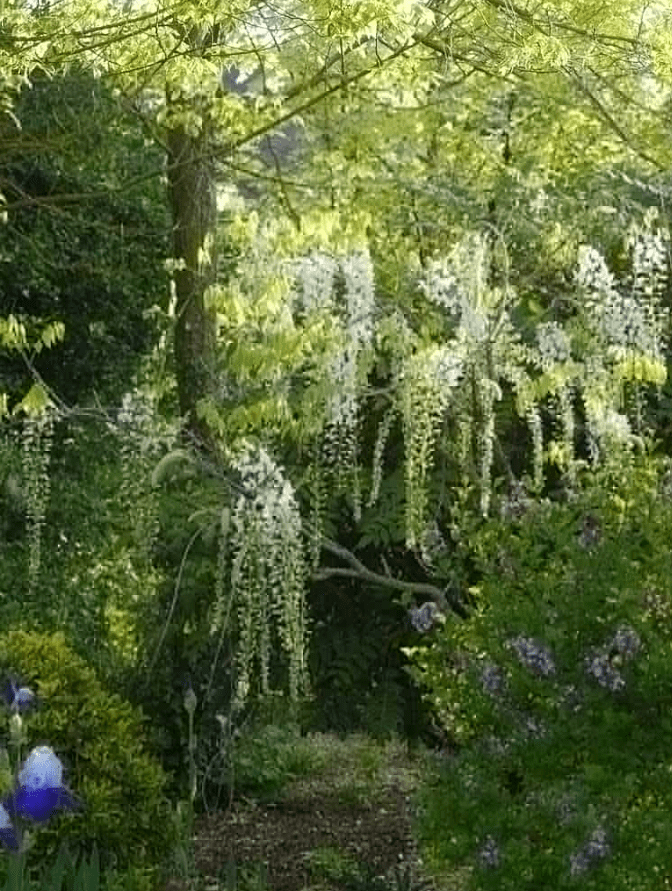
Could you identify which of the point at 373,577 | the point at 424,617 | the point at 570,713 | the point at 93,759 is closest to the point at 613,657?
the point at 570,713

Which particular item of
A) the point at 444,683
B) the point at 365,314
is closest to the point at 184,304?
the point at 365,314

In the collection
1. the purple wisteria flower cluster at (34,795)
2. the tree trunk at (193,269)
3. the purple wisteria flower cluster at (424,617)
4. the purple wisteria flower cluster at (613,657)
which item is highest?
the tree trunk at (193,269)

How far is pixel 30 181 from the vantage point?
7.83 metres

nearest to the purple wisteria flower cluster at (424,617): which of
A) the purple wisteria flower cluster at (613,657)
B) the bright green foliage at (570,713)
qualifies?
the bright green foliage at (570,713)

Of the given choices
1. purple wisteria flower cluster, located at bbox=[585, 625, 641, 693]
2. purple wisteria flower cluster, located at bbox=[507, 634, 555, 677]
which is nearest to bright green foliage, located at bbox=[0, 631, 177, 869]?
purple wisteria flower cluster, located at bbox=[507, 634, 555, 677]

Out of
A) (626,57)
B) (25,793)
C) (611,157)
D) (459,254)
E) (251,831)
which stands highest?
(611,157)

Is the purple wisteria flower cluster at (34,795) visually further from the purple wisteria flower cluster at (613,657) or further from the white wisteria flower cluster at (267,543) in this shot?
the white wisteria flower cluster at (267,543)

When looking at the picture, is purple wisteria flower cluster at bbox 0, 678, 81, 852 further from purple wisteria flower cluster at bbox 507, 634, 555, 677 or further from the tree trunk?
the tree trunk

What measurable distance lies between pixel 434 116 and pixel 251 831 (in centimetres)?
579

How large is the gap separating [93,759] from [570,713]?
1744 mm

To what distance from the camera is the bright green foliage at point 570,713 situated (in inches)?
144

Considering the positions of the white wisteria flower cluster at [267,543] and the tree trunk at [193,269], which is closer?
the white wisteria flower cluster at [267,543]

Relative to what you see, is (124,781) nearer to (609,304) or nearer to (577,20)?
(609,304)

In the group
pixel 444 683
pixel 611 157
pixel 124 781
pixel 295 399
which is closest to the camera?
pixel 444 683
